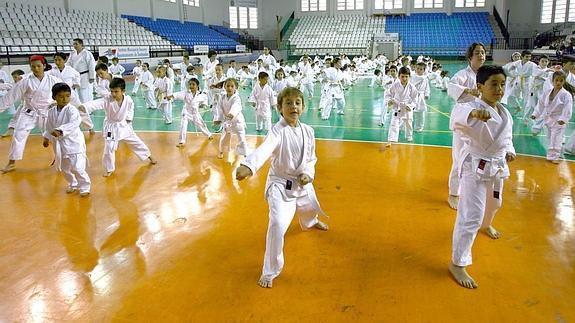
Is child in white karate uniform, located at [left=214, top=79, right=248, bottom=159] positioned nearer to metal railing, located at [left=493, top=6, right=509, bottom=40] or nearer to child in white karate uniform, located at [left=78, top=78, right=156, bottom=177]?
child in white karate uniform, located at [left=78, top=78, right=156, bottom=177]

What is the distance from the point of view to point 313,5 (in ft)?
118

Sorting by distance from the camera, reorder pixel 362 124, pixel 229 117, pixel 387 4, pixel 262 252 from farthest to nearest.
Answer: pixel 387 4 < pixel 362 124 < pixel 229 117 < pixel 262 252

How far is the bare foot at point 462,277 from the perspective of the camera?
9.62 feet

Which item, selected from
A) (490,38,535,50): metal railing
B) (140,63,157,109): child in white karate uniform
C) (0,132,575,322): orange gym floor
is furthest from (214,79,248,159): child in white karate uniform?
(490,38,535,50): metal railing

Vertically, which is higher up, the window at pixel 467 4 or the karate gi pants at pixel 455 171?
the window at pixel 467 4

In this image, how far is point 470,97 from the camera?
12.1 ft

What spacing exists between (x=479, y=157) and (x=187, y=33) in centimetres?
2834

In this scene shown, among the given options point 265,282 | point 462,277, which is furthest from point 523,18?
point 265,282

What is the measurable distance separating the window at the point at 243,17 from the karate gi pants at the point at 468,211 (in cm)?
3586

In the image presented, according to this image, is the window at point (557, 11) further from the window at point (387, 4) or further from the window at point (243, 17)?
the window at point (243, 17)

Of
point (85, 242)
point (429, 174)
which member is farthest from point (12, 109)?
point (429, 174)

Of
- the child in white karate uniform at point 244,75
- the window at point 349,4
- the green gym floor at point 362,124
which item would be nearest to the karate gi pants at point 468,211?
the green gym floor at point 362,124

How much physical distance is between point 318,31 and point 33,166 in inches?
1179

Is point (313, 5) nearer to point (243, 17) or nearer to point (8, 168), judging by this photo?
point (243, 17)
